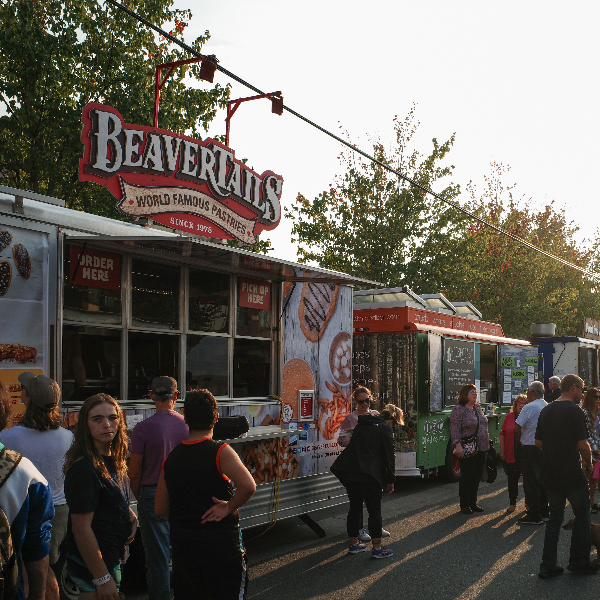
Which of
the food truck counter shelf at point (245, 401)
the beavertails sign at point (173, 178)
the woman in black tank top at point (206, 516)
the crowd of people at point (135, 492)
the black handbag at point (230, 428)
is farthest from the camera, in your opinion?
the beavertails sign at point (173, 178)

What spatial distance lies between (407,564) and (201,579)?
3832mm

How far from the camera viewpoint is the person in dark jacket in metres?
7.42

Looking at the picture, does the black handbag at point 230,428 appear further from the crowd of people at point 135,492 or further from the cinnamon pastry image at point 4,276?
the cinnamon pastry image at point 4,276

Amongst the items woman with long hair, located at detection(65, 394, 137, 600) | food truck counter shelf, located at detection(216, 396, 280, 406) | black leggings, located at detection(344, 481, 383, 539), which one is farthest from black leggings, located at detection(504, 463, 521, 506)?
woman with long hair, located at detection(65, 394, 137, 600)

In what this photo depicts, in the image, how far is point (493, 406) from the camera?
14.6m

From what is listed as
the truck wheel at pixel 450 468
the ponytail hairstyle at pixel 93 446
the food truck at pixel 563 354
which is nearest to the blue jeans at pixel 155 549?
the ponytail hairstyle at pixel 93 446

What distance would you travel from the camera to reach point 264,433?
739 centimetres

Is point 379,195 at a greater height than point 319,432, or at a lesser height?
greater

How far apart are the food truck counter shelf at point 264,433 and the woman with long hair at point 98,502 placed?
294 centimetres

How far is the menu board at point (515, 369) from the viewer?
49.6 feet

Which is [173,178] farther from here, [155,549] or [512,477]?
[512,477]

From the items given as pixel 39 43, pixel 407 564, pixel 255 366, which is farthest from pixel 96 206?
pixel 407 564

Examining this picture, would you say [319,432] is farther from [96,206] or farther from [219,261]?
[96,206]

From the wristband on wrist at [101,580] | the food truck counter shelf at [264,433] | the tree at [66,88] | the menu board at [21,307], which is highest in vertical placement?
the tree at [66,88]
